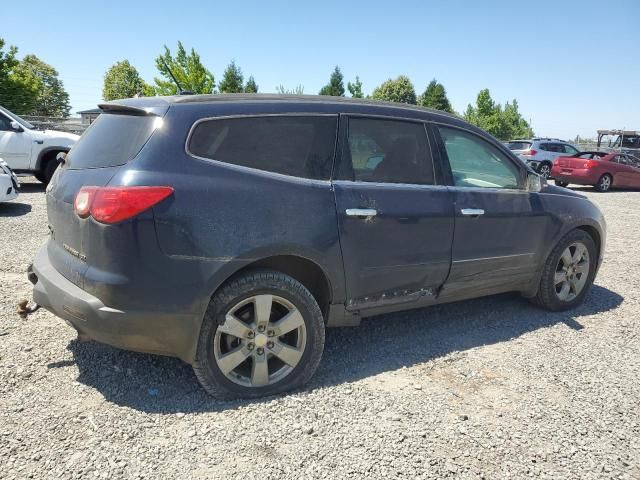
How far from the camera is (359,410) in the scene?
9.18 ft

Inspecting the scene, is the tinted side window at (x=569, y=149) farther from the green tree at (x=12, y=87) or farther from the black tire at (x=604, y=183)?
the green tree at (x=12, y=87)

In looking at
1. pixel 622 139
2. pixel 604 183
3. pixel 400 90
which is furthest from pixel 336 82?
pixel 604 183

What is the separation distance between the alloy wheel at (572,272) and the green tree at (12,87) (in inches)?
1361

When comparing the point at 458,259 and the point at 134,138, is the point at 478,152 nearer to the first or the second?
the point at 458,259

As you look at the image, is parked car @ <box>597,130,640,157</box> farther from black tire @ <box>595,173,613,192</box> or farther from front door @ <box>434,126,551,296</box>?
front door @ <box>434,126,551,296</box>

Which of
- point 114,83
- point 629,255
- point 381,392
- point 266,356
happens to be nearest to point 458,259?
point 381,392

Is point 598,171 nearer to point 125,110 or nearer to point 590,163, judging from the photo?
point 590,163

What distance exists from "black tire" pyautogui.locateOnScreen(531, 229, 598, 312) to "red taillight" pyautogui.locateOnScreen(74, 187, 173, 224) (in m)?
3.41

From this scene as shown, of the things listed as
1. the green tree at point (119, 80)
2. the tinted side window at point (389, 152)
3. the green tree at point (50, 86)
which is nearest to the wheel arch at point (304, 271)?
the tinted side window at point (389, 152)

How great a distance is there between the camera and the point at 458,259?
3643 mm

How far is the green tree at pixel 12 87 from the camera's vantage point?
1200 inches

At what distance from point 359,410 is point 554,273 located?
257 centimetres

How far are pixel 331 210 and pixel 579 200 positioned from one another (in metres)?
2.82

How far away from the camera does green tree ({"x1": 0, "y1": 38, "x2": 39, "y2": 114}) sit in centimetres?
3047
